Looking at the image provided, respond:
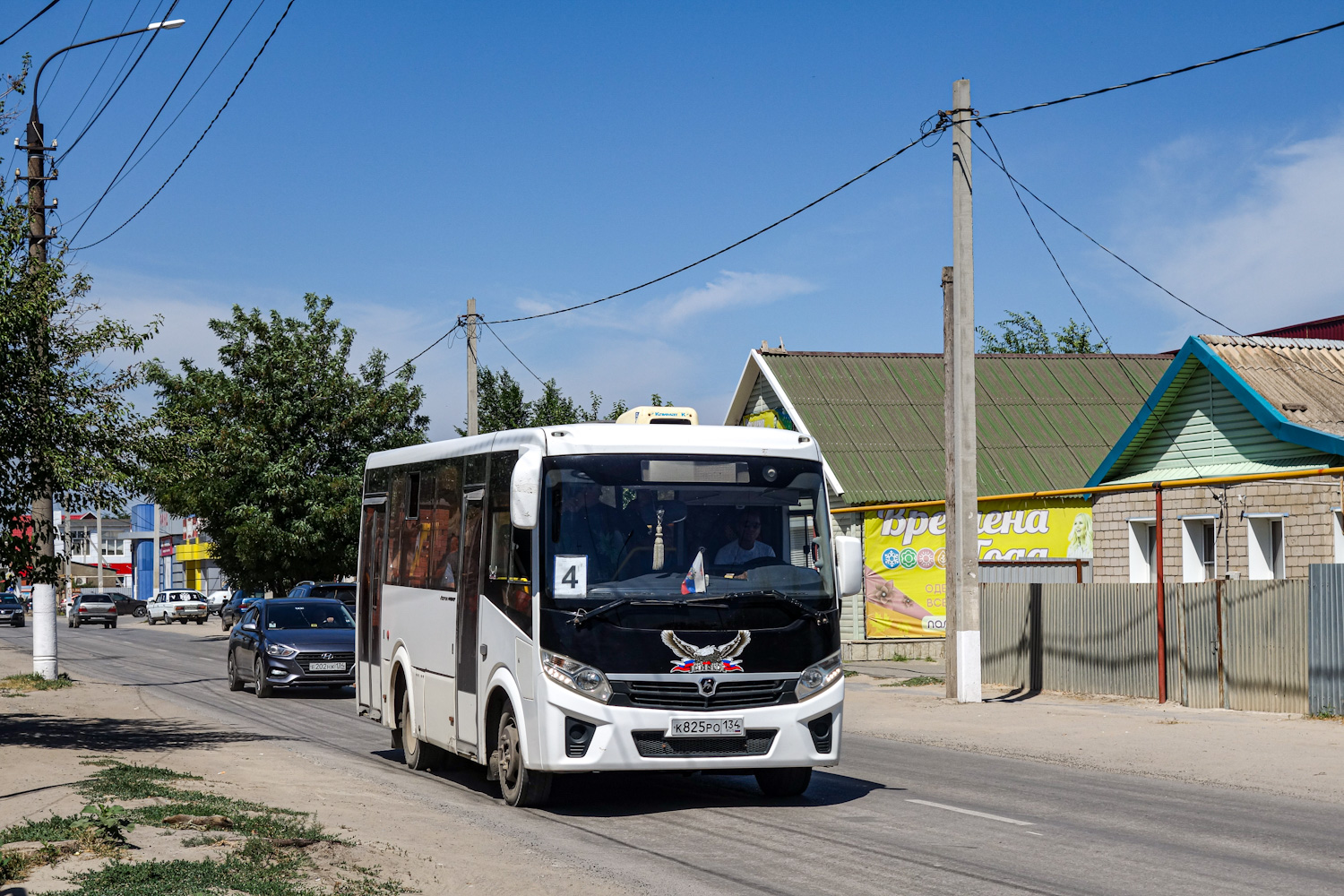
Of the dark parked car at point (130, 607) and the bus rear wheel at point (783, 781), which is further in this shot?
the dark parked car at point (130, 607)

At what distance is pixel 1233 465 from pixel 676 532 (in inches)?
677

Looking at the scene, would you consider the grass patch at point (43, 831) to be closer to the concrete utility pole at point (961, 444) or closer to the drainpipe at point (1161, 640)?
the concrete utility pole at point (961, 444)

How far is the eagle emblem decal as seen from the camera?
1034cm

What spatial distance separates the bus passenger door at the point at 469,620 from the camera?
463 inches

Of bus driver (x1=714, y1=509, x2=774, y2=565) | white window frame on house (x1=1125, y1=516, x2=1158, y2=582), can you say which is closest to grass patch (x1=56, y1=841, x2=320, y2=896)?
bus driver (x1=714, y1=509, x2=774, y2=565)

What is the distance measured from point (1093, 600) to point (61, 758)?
14.5 meters

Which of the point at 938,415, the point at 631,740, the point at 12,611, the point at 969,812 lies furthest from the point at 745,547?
the point at 12,611

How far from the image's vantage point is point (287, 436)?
41406mm

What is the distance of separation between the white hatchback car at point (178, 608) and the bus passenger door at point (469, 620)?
63818mm

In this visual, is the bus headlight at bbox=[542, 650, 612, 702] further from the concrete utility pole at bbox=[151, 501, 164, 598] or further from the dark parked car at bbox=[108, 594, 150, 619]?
the concrete utility pole at bbox=[151, 501, 164, 598]

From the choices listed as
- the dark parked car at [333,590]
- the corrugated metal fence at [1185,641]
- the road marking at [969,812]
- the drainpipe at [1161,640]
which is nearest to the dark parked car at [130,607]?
the dark parked car at [333,590]

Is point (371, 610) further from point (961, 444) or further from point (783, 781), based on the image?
point (961, 444)

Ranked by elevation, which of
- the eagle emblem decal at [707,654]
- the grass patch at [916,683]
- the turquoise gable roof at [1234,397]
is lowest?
the grass patch at [916,683]

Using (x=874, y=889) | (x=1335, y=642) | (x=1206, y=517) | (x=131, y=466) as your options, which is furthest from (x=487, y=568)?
(x=1206, y=517)
